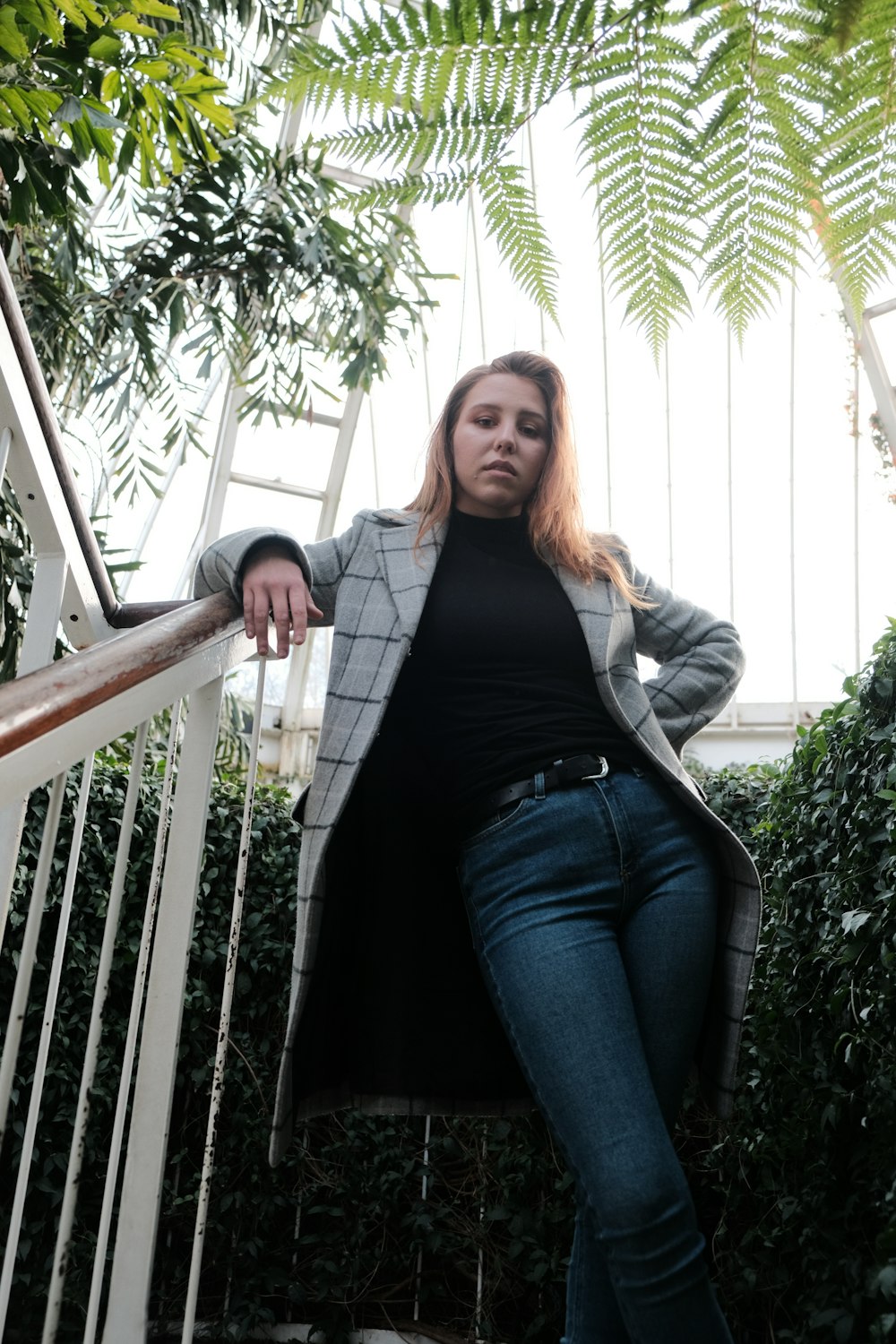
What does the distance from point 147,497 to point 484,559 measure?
8214 millimetres

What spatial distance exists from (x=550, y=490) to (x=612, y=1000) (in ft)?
2.54

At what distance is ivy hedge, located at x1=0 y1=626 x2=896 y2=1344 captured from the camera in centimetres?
180

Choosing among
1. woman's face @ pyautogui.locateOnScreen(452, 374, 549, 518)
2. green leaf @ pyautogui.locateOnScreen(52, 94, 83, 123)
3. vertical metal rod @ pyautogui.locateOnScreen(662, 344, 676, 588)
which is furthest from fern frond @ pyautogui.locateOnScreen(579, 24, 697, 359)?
vertical metal rod @ pyautogui.locateOnScreen(662, 344, 676, 588)

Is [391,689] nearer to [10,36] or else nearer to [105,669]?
[105,669]

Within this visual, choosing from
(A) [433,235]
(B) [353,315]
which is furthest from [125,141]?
(A) [433,235]

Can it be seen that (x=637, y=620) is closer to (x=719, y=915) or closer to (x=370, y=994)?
(x=719, y=915)

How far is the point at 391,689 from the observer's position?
1.38 metres

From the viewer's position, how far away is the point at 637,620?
1658 mm

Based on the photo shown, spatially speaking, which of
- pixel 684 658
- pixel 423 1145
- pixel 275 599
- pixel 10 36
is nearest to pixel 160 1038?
pixel 275 599

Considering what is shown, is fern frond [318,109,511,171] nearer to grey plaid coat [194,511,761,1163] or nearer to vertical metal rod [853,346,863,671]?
grey plaid coat [194,511,761,1163]

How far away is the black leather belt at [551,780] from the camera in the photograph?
1.33 meters

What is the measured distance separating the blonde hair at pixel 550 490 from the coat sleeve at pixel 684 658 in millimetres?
48

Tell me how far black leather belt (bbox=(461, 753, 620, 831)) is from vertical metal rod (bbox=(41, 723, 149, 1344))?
0.43 metres

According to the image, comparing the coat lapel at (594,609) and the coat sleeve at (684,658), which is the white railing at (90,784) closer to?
the coat lapel at (594,609)
